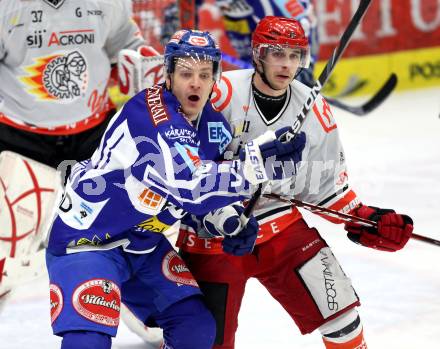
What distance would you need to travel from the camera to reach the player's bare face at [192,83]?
105 inches

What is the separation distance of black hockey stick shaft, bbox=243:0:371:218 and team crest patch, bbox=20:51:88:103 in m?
1.36

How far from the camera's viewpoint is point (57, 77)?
3.86 meters

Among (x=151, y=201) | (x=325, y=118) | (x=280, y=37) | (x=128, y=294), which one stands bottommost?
(x=128, y=294)

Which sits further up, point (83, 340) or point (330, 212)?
point (330, 212)

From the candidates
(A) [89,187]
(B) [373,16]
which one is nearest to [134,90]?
(A) [89,187]

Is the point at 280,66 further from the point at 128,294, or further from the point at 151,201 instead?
the point at 128,294

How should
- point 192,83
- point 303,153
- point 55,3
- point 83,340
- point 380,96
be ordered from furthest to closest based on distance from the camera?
1. point 380,96
2. point 55,3
3. point 303,153
4. point 192,83
5. point 83,340

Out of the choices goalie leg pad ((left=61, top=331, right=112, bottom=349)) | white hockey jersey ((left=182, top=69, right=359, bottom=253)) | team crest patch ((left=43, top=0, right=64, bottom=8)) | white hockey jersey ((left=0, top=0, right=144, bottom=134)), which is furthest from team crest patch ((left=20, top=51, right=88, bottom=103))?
goalie leg pad ((left=61, top=331, right=112, bottom=349))

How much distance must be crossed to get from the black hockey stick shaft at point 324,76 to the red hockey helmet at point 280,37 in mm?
228

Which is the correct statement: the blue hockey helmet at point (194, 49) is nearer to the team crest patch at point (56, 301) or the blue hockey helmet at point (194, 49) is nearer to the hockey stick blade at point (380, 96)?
the team crest patch at point (56, 301)

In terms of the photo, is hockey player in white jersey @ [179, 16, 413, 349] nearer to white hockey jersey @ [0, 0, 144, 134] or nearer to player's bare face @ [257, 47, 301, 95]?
player's bare face @ [257, 47, 301, 95]

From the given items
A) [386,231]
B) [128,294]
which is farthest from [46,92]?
[386,231]

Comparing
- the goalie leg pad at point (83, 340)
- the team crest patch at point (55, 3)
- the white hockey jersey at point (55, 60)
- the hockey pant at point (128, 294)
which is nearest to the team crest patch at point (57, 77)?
the white hockey jersey at point (55, 60)

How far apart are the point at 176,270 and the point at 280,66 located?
64cm
